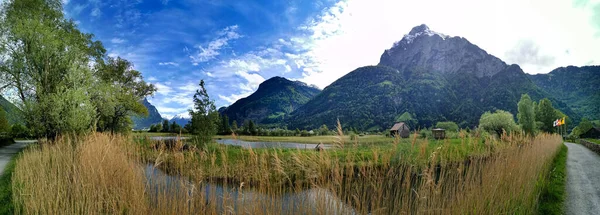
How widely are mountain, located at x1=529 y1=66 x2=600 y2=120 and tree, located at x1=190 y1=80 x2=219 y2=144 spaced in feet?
495

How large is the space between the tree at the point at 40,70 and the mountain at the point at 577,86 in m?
159

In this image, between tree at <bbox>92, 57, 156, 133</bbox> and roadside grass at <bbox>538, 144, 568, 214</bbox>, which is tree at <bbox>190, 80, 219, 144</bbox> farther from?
roadside grass at <bbox>538, 144, 568, 214</bbox>

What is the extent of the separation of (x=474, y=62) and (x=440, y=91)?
5158cm

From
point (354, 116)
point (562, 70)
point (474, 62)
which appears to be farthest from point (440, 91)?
point (562, 70)

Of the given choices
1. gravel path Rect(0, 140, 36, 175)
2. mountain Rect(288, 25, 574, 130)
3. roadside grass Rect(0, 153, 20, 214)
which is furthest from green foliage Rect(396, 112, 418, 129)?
roadside grass Rect(0, 153, 20, 214)

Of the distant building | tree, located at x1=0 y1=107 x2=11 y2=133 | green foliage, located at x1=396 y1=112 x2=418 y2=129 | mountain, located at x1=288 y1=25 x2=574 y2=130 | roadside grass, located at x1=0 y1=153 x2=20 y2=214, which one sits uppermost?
mountain, located at x1=288 y1=25 x2=574 y2=130

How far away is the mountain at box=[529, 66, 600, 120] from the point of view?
118 m

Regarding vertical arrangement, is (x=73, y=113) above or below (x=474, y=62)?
below

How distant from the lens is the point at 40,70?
18469 mm

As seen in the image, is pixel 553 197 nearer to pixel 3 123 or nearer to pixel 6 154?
pixel 6 154

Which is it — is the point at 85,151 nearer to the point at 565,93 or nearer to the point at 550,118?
the point at 550,118

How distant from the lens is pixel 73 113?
15031 millimetres

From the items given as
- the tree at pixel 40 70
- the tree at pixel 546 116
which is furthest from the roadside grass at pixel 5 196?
the tree at pixel 546 116

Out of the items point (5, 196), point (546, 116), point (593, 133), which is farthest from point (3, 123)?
point (593, 133)
